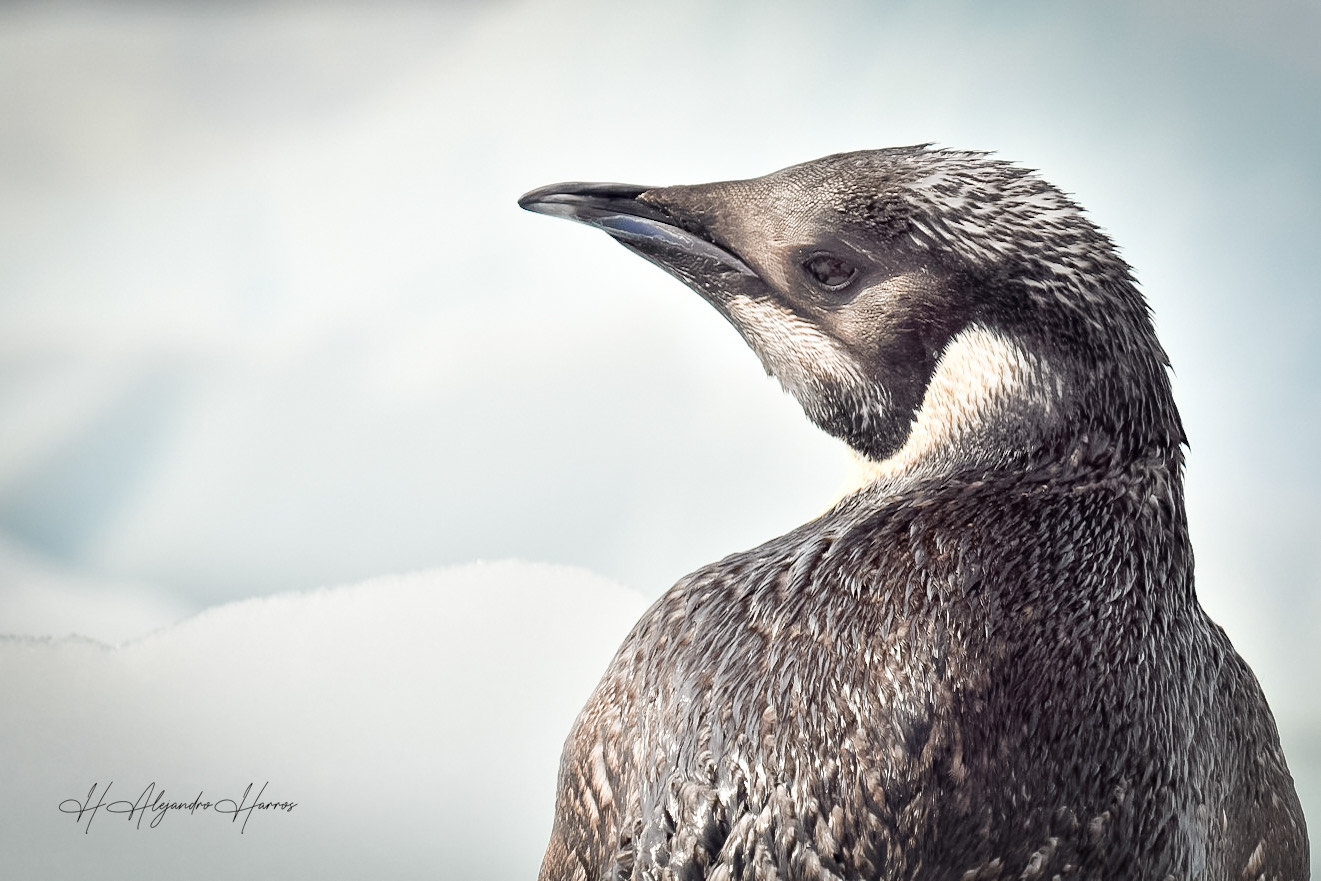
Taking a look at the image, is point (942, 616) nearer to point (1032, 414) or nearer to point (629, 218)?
point (1032, 414)

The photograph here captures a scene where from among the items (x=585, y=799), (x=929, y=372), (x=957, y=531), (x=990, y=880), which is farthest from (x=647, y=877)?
(x=929, y=372)

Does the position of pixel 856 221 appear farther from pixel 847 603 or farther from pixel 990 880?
pixel 990 880

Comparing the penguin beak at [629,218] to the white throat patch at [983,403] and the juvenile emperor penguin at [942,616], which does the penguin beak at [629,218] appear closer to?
the juvenile emperor penguin at [942,616]

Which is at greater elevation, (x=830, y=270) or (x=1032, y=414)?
(x=830, y=270)

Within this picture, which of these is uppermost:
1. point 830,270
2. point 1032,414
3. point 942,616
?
point 830,270

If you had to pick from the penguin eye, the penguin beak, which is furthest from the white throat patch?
the penguin beak

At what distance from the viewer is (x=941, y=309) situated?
2.99ft

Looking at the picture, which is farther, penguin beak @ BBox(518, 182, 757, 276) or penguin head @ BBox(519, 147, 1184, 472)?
penguin beak @ BBox(518, 182, 757, 276)

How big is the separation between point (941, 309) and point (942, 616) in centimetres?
27

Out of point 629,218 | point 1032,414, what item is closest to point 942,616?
point 1032,414

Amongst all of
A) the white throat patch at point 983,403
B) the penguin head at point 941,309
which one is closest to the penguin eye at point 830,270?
the penguin head at point 941,309

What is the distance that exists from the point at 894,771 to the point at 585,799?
31cm

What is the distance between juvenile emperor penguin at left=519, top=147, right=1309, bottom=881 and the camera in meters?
0.78

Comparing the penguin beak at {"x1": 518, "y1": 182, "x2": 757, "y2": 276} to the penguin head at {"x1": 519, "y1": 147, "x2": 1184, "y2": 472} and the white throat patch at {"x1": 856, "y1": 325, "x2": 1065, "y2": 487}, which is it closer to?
the penguin head at {"x1": 519, "y1": 147, "x2": 1184, "y2": 472}
